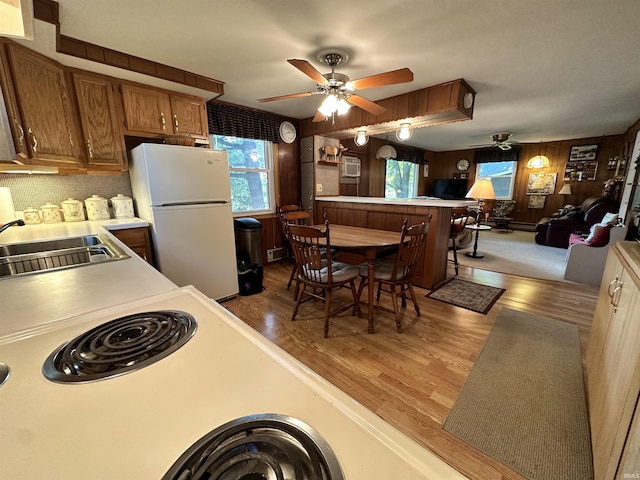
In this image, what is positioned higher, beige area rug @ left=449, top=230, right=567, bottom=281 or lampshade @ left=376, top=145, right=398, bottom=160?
lampshade @ left=376, top=145, right=398, bottom=160

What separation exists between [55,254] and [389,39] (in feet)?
8.33

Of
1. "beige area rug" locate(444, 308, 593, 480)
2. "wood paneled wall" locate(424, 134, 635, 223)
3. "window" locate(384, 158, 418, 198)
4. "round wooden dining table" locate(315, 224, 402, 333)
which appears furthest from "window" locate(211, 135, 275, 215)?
"wood paneled wall" locate(424, 134, 635, 223)

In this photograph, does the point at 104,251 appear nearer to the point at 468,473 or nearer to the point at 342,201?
the point at 468,473

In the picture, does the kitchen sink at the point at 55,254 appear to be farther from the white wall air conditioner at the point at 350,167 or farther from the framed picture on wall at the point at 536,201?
the framed picture on wall at the point at 536,201

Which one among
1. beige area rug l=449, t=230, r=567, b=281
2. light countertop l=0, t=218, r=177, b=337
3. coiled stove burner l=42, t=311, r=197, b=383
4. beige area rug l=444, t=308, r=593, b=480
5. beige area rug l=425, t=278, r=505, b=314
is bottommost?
beige area rug l=444, t=308, r=593, b=480

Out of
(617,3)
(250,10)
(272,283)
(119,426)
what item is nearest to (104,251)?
(119,426)

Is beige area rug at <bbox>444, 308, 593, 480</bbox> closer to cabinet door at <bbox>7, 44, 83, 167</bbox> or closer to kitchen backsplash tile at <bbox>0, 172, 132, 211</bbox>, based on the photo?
cabinet door at <bbox>7, 44, 83, 167</bbox>

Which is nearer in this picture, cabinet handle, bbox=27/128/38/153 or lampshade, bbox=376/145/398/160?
cabinet handle, bbox=27/128/38/153

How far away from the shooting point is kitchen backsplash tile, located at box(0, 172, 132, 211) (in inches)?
86.5

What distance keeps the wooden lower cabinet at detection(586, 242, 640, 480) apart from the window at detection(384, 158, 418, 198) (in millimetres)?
5185

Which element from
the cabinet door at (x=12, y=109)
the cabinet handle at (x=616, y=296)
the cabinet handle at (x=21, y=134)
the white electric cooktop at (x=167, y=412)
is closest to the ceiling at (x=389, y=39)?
the cabinet door at (x=12, y=109)

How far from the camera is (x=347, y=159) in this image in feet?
16.2

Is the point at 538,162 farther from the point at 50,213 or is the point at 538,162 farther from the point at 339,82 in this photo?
the point at 50,213

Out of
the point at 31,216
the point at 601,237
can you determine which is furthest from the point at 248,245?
the point at 601,237
